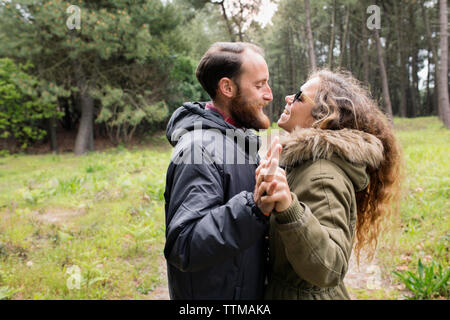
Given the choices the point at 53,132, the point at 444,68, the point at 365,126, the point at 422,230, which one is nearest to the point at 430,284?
the point at 422,230

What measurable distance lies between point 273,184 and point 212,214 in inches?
12.1

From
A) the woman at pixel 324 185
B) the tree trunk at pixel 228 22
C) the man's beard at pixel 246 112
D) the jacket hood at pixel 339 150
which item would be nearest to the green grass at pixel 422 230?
the woman at pixel 324 185

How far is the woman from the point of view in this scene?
119 cm

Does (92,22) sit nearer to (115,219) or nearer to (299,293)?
(115,219)

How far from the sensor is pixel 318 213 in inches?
50.9

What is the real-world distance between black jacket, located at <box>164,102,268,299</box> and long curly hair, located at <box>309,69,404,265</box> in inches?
16.3

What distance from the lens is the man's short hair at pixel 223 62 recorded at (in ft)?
5.85

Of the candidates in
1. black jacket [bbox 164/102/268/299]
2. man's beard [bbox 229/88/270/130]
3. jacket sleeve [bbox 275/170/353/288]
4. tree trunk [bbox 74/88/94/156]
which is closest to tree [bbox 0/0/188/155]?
tree trunk [bbox 74/88/94/156]

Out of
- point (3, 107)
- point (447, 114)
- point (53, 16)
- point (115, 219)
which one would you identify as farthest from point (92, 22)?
point (447, 114)

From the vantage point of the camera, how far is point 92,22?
13.6m

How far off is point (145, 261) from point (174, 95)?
14845 millimetres

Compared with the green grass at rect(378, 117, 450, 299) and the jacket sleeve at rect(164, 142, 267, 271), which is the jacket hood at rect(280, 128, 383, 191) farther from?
the green grass at rect(378, 117, 450, 299)

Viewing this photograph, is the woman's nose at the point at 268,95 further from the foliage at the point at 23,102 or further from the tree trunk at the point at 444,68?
the foliage at the point at 23,102

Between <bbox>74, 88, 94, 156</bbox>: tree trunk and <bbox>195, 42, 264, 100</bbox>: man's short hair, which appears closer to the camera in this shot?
<bbox>195, 42, 264, 100</bbox>: man's short hair
